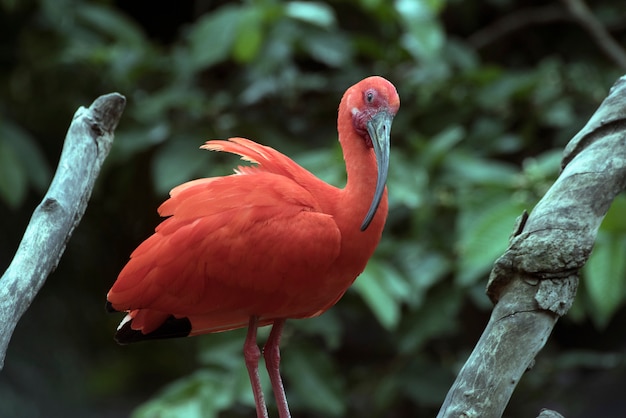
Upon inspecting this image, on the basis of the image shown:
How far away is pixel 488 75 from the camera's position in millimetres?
4277

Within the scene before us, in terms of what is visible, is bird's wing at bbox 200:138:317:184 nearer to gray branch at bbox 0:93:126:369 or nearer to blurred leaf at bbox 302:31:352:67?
gray branch at bbox 0:93:126:369

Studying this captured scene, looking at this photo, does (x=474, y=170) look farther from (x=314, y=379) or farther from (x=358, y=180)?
(x=358, y=180)

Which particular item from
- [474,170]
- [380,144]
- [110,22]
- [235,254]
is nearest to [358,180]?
[380,144]

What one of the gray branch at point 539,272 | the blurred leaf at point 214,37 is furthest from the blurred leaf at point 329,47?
the gray branch at point 539,272

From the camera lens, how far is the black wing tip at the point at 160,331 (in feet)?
7.89

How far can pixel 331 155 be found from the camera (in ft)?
11.7

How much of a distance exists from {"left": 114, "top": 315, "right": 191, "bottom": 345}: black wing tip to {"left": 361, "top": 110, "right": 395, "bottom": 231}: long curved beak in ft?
1.80

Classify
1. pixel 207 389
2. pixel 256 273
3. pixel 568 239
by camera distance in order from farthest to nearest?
1. pixel 207 389
2. pixel 256 273
3. pixel 568 239

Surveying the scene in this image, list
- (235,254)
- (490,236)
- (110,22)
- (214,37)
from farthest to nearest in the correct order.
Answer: (110,22)
(214,37)
(490,236)
(235,254)

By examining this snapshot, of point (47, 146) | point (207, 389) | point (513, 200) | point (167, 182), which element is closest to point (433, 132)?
point (513, 200)

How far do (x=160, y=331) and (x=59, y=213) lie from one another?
Answer: 1.46ft

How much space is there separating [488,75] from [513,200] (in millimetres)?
961

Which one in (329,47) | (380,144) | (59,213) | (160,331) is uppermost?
(329,47)

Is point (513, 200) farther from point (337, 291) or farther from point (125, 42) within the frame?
point (125, 42)
